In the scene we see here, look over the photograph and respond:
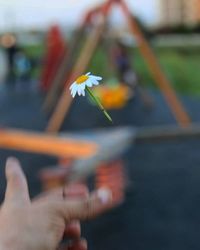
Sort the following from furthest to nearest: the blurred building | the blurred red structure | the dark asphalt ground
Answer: the blurred building < the blurred red structure < the dark asphalt ground

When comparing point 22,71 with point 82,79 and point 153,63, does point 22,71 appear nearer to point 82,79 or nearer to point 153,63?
point 153,63

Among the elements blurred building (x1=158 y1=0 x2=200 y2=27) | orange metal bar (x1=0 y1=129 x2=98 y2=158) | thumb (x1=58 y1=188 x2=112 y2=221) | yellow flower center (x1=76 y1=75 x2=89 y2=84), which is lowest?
blurred building (x1=158 y1=0 x2=200 y2=27)

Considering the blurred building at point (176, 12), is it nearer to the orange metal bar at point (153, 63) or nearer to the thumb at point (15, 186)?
the orange metal bar at point (153, 63)

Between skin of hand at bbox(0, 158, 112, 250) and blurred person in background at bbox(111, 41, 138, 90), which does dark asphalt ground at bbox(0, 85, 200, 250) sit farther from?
blurred person in background at bbox(111, 41, 138, 90)

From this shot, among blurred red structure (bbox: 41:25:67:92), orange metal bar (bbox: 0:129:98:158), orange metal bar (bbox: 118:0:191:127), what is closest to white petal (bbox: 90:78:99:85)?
orange metal bar (bbox: 0:129:98:158)

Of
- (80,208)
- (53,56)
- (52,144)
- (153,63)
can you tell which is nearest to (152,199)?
(52,144)

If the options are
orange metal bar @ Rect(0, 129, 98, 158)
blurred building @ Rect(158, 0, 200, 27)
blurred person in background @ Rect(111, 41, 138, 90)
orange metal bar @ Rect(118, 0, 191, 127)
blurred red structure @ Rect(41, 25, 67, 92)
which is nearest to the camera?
orange metal bar @ Rect(0, 129, 98, 158)

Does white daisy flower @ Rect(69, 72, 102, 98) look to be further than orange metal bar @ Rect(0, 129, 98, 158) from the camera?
No
